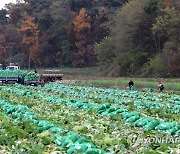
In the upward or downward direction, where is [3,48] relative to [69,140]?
upward

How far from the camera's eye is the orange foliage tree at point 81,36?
6369 cm

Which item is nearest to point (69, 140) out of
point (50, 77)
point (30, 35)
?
point (50, 77)

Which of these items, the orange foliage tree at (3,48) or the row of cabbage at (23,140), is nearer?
the row of cabbage at (23,140)

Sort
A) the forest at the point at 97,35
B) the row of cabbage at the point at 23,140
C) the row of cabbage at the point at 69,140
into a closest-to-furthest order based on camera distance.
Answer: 1. the row of cabbage at the point at 69,140
2. the row of cabbage at the point at 23,140
3. the forest at the point at 97,35

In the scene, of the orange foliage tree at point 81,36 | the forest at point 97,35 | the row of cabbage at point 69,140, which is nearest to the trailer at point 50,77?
the forest at point 97,35

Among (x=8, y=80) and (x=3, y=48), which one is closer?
(x=8, y=80)

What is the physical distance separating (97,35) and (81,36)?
108 inches

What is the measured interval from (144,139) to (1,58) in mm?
66731

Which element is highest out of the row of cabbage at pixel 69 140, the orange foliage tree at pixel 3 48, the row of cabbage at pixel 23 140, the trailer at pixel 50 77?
the orange foliage tree at pixel 3 48

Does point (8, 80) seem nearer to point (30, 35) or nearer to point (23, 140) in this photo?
point (23, 140)

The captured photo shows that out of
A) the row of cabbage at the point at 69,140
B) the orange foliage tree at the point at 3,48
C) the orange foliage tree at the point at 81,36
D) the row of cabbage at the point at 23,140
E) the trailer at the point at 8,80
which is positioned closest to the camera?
the row of cabbage at the point at 69,140

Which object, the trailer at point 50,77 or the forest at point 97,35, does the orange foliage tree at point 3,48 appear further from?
the trailer at point 50,77

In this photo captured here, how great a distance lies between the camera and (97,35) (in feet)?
215

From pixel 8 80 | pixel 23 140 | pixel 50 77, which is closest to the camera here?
pixel 23 140
